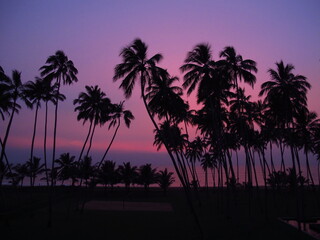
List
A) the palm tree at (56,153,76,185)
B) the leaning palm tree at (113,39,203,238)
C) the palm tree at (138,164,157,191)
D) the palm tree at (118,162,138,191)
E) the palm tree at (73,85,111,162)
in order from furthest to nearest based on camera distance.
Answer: the palm tree at (138,164,157,191)
the palm tree at (118,162,138,191)
the palm tree at (56,153,76,185)
the palm tree at (73,85,111,162)
the leaning palm tree at (113,39,203,238)

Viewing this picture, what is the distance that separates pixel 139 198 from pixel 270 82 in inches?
1777

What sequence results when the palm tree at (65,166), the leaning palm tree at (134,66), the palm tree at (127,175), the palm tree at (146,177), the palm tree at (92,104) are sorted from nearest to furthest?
the leaning palm tree at (134,66)
the palm tree at (92,104)
the palm tree at (65,166)
the palm tree at (127,175)
the palm tree at (146,177)

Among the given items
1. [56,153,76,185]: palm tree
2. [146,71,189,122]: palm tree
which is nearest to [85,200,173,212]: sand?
[56,153,76,185]: palm tree

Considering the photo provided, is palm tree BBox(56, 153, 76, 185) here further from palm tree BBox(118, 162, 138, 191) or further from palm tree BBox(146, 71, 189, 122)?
palm tree BBox(146, 71, 189, 122)

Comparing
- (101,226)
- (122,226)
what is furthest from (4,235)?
(122,226)

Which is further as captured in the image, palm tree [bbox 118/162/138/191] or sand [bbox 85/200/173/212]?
palm tree [bbox 118/162/138/191]

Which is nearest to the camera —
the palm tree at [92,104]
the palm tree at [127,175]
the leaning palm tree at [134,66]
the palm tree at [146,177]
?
the leaning palm tree at [134,66]

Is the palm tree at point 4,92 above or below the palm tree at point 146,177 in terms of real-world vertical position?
above

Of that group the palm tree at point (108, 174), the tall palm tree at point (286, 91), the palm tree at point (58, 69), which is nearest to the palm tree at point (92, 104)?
the palm tree at point (58, 69)

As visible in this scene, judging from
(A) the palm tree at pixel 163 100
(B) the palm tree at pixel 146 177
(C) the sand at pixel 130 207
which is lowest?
(C) the sand at pixel 130 207

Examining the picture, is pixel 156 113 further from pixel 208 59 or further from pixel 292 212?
pixel 292 212

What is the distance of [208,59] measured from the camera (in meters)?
23.9

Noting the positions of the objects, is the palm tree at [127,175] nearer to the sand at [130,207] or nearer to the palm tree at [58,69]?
the sand at [130,207]

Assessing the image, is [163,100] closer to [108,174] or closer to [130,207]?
[130,207]
